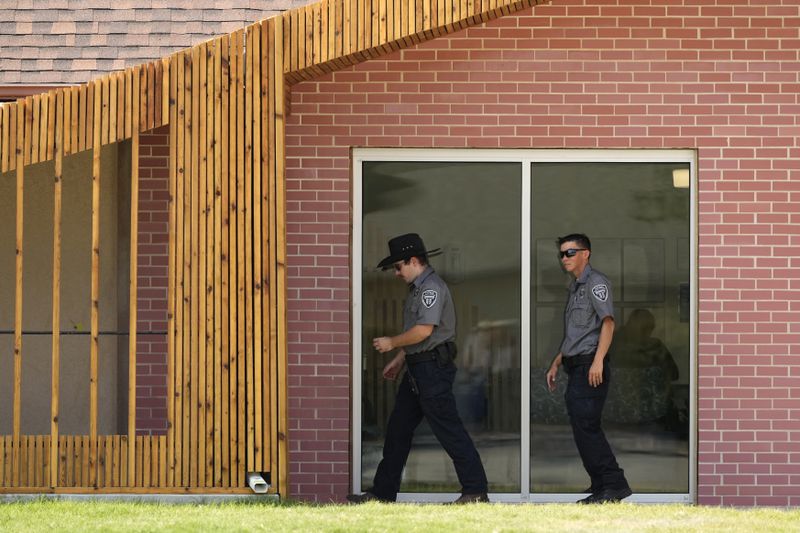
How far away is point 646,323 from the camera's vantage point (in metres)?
10.3

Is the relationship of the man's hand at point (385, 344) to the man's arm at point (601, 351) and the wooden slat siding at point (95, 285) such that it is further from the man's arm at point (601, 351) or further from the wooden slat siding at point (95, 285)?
the wooden slat siding at point (95, 285)

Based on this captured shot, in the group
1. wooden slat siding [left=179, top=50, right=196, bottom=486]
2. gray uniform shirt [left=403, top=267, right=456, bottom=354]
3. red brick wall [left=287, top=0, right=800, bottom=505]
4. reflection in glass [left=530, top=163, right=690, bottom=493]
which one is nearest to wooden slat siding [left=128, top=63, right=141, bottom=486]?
wooden slat siding [left=179, top=50, right=196, bottom=486]

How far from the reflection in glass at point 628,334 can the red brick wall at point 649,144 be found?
0.21 metres

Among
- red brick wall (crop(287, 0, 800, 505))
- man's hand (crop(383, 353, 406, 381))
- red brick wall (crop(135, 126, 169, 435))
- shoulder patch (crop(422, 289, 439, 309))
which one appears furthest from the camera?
red brick wall (crop(135, 126, 169, 435))

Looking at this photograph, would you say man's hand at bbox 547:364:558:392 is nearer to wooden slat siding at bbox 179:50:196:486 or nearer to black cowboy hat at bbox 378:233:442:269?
black cowboy hat at bbox 378:233:442:269

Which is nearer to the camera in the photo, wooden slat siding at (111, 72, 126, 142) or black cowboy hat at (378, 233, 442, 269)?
wooden slat siding at (111, 72, 126, 142)

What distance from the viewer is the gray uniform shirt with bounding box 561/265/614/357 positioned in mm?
9477

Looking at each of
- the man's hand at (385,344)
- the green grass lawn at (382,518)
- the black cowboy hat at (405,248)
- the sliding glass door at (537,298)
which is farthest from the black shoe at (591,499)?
the black cowboy hat at (405,248)

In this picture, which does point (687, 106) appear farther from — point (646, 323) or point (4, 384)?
point (4, 384)

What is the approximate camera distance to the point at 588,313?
31.2 ft

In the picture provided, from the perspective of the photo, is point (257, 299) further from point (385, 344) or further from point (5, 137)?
point (5, 137)

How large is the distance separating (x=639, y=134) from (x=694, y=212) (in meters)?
0.67

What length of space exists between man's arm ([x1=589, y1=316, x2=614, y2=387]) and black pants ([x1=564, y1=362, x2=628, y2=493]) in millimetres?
81

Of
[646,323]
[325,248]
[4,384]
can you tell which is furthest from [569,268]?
[4,384]
